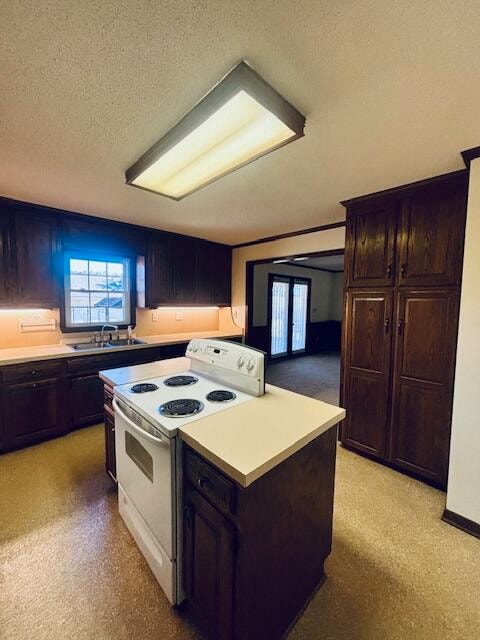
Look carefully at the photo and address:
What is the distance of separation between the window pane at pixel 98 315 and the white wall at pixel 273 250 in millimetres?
1976

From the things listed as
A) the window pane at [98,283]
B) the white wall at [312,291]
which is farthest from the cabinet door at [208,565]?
the white wall at [312,291]

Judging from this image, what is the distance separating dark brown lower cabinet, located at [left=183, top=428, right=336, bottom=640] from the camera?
0.98 m

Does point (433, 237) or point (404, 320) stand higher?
point (433, 237)

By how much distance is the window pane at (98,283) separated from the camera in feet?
11.4

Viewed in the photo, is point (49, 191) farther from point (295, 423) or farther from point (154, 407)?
point (295, 423)

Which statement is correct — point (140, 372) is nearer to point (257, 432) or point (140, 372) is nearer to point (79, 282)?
point (257, 432)

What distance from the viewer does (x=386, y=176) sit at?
6.84 ft

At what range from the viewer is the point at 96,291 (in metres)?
3.50

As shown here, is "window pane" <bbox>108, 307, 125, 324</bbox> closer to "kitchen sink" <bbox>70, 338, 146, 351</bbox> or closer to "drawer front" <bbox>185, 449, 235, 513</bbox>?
"kitchen sink" <bbox>70, 338, 146, 351</bbox>

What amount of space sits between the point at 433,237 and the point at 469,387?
3.71ft

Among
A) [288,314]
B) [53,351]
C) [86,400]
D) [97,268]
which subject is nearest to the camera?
[53,351]

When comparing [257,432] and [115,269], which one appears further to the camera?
[115,269]

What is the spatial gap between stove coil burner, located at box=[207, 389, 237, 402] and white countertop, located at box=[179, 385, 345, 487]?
0.35ft

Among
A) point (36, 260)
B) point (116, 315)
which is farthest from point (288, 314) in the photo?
point (36, 260)
